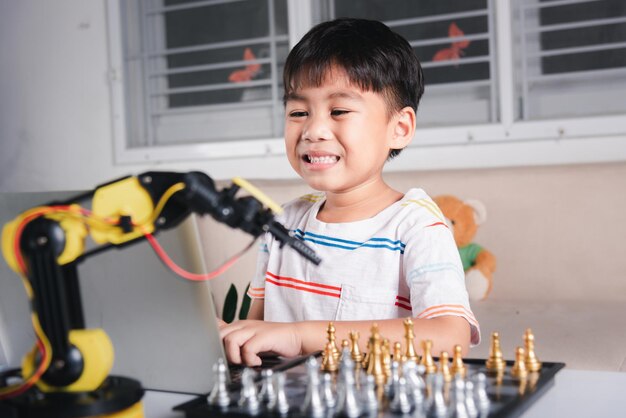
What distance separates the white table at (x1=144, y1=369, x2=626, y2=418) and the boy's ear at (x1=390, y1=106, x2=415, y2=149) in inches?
24.2

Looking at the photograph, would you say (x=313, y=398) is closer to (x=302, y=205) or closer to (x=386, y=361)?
(x=386, y=361)

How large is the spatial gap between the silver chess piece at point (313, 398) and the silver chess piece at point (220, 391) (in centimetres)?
7

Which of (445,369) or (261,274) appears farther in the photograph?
(261,274)

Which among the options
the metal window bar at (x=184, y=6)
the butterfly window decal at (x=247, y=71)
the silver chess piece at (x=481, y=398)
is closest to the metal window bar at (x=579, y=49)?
the butterfly window decal at (x=247, y=71)

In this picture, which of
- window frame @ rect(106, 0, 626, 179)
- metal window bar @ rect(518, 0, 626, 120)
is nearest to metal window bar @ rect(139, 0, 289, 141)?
window frame @ rect(106, 0, 626, 179)

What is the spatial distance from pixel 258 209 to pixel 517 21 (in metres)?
2.57

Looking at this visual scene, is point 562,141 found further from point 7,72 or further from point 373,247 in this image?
point 7,72

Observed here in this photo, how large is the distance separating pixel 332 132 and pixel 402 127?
173 millimetres

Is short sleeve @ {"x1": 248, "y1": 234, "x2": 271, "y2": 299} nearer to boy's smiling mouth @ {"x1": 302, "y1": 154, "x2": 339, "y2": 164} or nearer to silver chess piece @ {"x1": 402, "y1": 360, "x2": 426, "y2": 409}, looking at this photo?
boy's smiling mouth @ {"x1": 302, "y1": 154, "x2": 339, "y2": 164}

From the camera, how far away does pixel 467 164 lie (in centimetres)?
285

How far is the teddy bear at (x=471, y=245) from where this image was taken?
2334mm

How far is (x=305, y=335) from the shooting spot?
3.02 feet

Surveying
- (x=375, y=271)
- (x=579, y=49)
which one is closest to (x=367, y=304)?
(x=375, y=271)

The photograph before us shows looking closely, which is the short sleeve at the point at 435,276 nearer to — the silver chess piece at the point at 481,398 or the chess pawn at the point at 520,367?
the chess pawn at the point at 520,367
